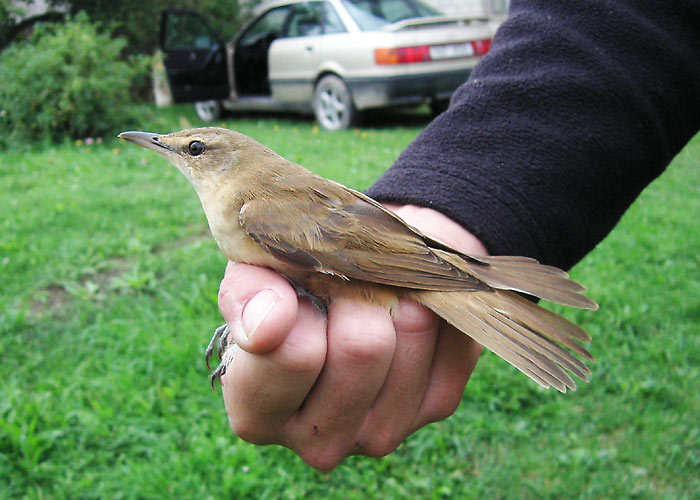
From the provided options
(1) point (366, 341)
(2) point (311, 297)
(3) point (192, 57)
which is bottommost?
(3) point (192, 57)

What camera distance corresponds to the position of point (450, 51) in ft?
32.6

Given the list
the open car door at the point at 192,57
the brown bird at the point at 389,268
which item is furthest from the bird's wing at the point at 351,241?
the open car door at the point at 192,57

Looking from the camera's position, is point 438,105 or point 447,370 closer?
point 447,370

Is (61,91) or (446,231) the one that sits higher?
(446,231)

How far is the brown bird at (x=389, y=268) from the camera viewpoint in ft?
5.53

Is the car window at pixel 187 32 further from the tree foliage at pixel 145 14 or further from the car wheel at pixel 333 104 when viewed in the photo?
the tree foliage at pixel 145 14

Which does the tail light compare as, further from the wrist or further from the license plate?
the wrist

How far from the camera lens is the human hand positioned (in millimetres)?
1509

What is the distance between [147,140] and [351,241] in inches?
39.8

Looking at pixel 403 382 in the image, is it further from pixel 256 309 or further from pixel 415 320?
pixel 256 309

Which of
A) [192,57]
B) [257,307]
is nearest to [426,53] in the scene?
[192,57]

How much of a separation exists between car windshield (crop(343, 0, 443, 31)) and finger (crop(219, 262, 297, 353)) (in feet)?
30.8

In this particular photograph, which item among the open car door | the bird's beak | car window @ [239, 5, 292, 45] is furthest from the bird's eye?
car window @ [239, 5, 292, 45]

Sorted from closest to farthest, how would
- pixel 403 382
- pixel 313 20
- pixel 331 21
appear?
1. pixel 403 382
2. pixel 331 21
3. pixel 313 20
